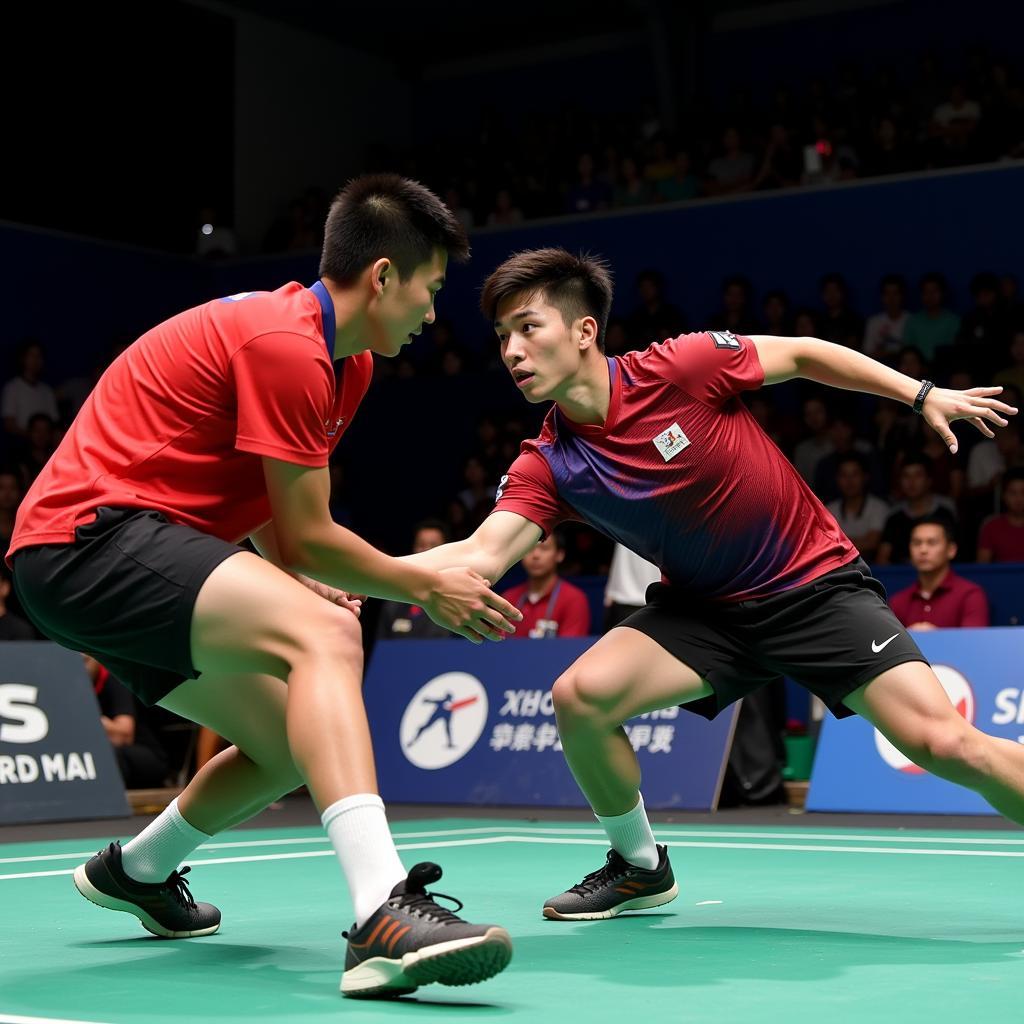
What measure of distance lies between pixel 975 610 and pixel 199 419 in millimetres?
6398

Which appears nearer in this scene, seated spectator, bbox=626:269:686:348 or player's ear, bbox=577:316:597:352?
player's ear, bbox=577:316:597:352

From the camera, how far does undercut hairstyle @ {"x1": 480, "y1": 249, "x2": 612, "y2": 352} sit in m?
4.61

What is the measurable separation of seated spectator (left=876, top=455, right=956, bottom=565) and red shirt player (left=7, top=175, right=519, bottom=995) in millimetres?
7364

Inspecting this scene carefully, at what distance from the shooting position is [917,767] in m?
8.14

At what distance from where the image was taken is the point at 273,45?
62.3 ft

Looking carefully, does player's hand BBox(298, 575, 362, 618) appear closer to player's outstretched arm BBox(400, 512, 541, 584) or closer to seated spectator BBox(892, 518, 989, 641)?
player's outstretched arm BBox(400, 512, 541, 584)

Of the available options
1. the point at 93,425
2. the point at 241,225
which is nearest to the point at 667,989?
the point at 93,425

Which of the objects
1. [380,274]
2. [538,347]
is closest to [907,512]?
[538,347]

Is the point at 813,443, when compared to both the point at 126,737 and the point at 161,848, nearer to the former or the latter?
the point at 126,737

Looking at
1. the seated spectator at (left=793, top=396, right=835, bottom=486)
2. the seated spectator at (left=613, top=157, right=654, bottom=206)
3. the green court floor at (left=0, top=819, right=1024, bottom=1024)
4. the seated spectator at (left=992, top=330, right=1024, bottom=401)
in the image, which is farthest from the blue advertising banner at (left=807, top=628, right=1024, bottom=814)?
the seated spectator at (left=613, top=157, right=654, bottom=206)

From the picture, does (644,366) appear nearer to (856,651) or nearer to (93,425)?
(856,651)

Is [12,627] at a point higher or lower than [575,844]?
higher

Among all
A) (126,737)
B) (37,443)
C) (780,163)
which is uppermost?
(780,163)

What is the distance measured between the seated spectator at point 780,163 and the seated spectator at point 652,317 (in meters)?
1.30
